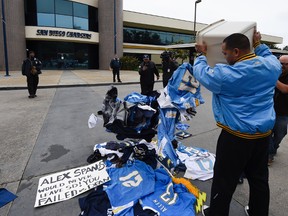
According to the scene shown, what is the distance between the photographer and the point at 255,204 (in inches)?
84.0

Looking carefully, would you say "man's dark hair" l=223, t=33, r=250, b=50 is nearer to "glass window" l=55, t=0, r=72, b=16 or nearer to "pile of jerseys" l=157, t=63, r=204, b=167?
"pile of jerseys" l=157, t=63, r=204, b=167

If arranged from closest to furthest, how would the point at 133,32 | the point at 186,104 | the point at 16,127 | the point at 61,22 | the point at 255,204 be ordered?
1. the point at 255,204
2. the point at 186,104
3. the point at 16,127
4. the point at 61,22
5. the point at 133,32

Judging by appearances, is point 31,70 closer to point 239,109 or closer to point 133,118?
point 133,118

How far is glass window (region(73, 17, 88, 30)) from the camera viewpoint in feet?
83.3

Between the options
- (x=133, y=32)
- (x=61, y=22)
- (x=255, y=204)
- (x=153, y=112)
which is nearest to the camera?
(x=255, y=204)

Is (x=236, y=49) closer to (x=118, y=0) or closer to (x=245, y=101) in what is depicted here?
(x=245, y=101)

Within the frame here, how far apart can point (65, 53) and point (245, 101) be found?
28.2 m

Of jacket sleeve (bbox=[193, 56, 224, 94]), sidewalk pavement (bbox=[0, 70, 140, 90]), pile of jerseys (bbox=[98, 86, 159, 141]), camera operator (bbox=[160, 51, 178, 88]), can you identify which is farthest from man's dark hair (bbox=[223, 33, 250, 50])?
sidewalk pavement (bbox=[0, 70, 140, 90])

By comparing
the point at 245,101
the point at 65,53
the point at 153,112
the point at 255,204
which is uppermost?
the point at 65,53

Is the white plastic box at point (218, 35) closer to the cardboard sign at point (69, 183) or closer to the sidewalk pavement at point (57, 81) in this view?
the cardboard sign at point (69, 183)

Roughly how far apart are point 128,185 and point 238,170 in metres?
1.35

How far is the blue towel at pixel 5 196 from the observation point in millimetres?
2497

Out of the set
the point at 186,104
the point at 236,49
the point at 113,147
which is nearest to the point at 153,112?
the point at 186,104

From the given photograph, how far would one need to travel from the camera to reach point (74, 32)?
82.4ft
